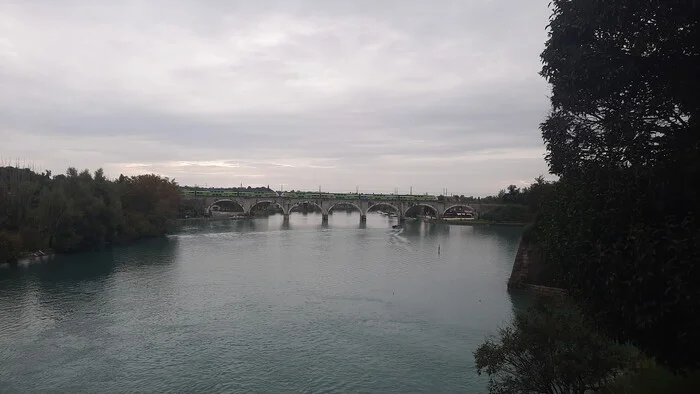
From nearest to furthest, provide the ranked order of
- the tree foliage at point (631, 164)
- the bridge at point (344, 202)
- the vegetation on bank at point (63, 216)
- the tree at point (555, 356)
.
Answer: the tree foliage at point (631, 164)
the tree at point (555, 356)
the vegetation on bank at point (63, 216)
the bridge at point (344, 202)

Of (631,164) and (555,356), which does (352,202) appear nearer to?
(555,356)

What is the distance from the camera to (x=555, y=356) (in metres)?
8.64

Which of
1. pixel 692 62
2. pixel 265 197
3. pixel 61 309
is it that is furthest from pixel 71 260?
pixel 265 197

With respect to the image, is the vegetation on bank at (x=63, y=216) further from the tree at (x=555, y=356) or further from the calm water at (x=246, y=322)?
the tree at (x=555, y=356)

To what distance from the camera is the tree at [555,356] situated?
28.1 ft

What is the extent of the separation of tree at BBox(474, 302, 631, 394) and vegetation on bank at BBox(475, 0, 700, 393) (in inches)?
56.2

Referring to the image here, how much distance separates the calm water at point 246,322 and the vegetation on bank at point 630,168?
24.3 feet

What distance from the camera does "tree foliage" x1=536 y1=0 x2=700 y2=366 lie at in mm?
5367

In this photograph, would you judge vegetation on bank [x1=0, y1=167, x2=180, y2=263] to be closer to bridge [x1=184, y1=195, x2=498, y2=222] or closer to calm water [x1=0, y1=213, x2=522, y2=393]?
calm water [x1=0, y1=213, x2=522, y2=393]

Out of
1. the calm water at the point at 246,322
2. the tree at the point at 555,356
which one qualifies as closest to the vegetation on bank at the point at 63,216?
the calm water at the point at 246,322

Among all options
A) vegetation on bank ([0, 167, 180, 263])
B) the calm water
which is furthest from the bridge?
the calm water

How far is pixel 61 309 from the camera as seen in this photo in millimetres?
19953

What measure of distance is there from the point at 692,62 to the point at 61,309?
21.7 meters

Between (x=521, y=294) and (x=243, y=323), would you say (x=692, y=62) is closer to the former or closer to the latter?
(x=243, y=323)
